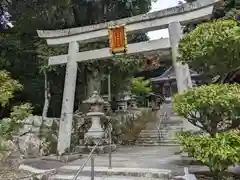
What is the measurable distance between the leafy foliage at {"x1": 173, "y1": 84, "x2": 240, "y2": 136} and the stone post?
5542mm

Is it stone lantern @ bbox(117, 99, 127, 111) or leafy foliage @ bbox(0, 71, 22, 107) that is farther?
stone lantern @ bbox(117, 99, 127, 111)

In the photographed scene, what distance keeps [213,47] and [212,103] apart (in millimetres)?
1177

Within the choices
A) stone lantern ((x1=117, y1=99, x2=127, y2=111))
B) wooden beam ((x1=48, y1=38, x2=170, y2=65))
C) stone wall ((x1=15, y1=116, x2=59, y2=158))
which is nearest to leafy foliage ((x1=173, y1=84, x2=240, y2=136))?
wooden beam ((x1=48, y1=38, x2=170, y2=65))

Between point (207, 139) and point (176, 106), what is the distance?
776 mm

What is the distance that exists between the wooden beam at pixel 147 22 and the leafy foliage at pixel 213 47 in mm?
3122

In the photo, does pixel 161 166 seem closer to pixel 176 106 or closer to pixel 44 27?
pixel 176 106

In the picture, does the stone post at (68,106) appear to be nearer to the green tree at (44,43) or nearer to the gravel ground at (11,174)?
the green tree at (44,43)

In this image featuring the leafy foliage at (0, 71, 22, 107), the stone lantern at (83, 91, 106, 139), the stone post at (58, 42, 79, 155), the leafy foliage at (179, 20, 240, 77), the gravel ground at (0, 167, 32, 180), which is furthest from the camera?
the stone lantern at (83, 91, 106, 139)

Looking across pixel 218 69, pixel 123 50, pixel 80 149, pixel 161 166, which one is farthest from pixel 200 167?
pixel 80 149

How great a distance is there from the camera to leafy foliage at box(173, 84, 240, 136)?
494cm

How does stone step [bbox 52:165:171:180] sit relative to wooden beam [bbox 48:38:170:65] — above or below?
below

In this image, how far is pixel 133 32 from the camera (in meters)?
10.1

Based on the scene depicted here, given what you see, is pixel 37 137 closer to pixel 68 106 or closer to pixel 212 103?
pixel 68 106

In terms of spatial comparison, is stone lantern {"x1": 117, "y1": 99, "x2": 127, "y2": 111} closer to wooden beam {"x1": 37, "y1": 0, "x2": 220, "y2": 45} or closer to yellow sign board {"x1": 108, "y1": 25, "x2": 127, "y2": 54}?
wooden beam {"x1": 37, "y1": 0, "x2": 220, "y2": 45}
